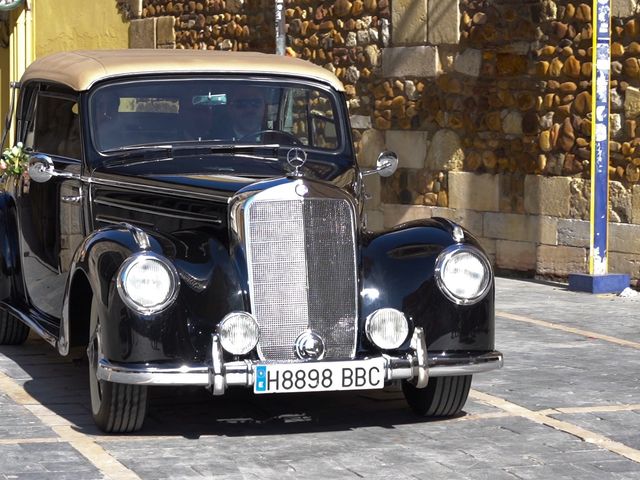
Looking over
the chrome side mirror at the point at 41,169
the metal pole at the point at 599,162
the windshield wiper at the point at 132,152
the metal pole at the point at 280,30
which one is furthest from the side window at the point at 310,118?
the metal pole at the point at 280,30

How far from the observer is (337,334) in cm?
644

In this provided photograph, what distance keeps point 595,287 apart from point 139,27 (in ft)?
→ 29.9

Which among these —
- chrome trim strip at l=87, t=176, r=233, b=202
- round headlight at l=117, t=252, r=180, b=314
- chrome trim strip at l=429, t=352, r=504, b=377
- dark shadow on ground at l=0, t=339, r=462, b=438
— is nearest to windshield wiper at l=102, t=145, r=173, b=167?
chrome trim strip at l=87, t=176, r=233, b=202

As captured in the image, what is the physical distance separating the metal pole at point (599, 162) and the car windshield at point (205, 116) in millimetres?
4084

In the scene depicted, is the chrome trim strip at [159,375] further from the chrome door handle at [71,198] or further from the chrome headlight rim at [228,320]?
the chrome door handle at [71,198]

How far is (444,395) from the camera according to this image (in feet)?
22.2

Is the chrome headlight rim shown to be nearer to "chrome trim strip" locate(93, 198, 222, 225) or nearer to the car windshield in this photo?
"chrome trim strip" locate(93, 198, 222, 225)

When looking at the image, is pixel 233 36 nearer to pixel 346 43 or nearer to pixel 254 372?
pixel 346 43

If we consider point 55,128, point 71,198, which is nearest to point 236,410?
point 71,198

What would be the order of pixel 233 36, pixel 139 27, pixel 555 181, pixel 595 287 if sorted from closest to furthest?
pixel 595 287
pixel 555 181
pixel 233 36
pixel 139 27

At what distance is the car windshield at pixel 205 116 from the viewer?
7.66m

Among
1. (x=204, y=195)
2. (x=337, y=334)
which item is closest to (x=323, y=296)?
(x=337, y=334)

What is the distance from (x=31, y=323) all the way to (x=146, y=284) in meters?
1.95

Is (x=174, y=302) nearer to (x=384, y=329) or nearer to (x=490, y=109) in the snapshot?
(x=384, y=329)
